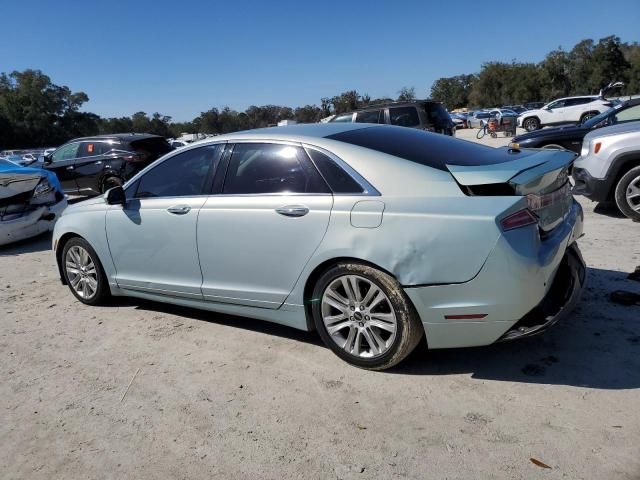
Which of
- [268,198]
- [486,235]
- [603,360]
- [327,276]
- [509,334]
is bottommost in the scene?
[603,360]

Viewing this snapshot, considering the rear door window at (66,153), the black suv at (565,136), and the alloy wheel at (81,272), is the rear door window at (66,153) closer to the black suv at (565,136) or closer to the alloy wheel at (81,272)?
the alloy wheel at (81,272)

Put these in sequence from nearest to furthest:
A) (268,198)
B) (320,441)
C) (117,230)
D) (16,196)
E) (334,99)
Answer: (320,441), (268,198), (117,230), (16,196), (334,99)

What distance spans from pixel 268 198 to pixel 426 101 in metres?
9.94

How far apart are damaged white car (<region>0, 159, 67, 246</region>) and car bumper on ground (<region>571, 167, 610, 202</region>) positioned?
8020mm

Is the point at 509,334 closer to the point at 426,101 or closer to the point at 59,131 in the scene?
the point at 426,101

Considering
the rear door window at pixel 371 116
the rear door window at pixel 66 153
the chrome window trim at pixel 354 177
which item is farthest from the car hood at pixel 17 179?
the rear door window at pixel 371 116

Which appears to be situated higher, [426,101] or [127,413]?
[426,101]

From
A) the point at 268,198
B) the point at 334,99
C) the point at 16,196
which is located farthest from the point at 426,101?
the point at 334,99

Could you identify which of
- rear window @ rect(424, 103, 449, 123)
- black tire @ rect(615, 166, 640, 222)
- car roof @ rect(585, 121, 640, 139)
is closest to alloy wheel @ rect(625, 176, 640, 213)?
black tire @ rect(615, 166, 640, 222)

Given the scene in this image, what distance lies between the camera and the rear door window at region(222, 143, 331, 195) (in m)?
3.45

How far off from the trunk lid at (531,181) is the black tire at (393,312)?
0.71m

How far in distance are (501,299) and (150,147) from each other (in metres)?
10.5

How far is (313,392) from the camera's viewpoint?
124 inches

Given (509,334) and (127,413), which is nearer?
(509,334)
